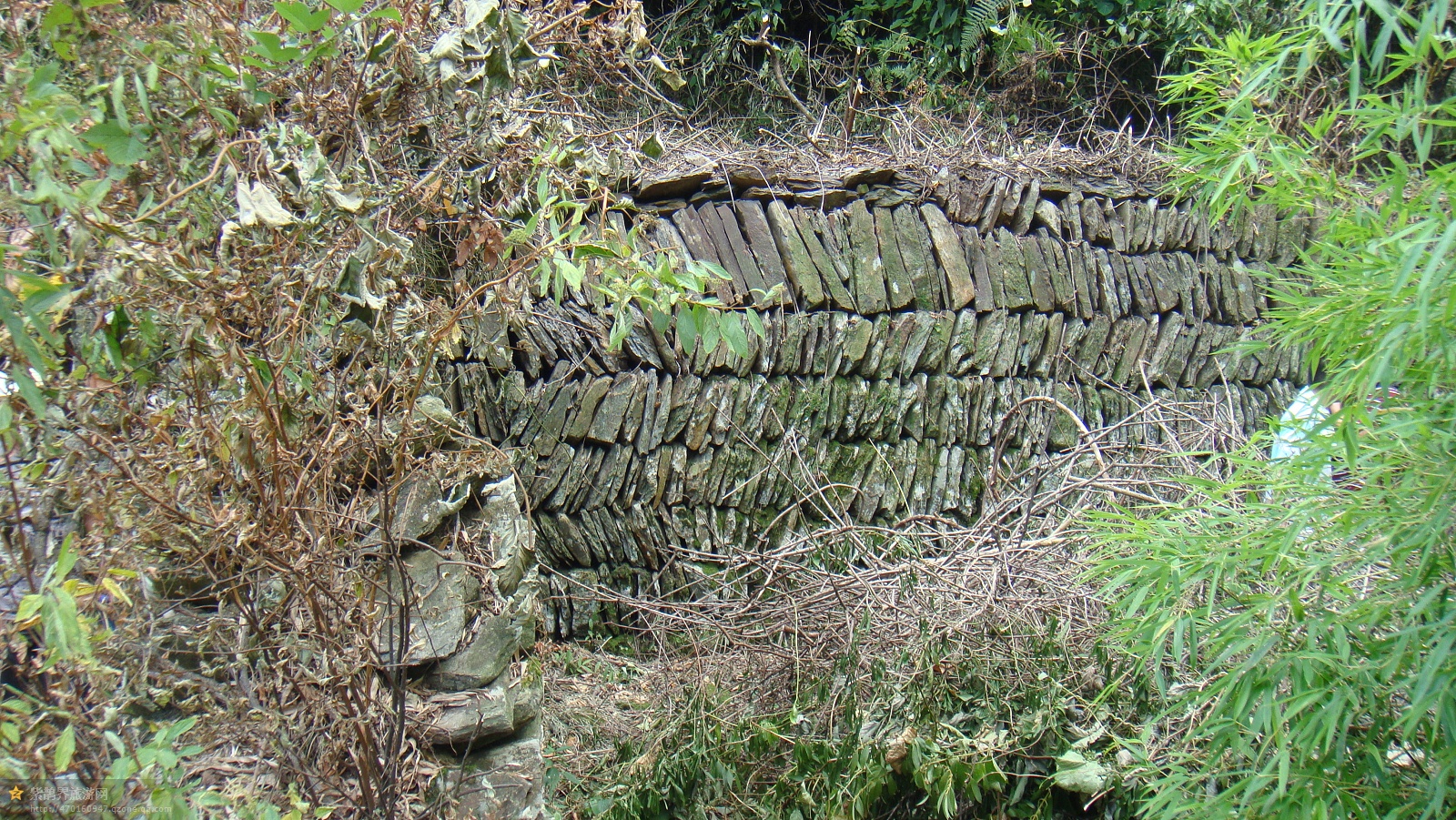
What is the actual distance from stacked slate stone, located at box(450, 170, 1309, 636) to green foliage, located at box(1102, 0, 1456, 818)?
1.78 metres

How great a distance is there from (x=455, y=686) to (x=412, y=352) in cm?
77

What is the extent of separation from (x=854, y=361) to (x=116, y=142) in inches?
150

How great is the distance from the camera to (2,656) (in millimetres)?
1454

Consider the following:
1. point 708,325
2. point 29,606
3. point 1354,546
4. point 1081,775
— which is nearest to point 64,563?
point 29,606

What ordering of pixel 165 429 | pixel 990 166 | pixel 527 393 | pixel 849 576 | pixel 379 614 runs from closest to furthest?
pixel 165 429, pixel 379 614, pixel 849 576, pixel 527 393, pixel 990 166

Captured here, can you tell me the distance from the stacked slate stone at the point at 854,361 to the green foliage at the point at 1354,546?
5.85ft

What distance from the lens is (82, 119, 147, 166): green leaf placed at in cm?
143

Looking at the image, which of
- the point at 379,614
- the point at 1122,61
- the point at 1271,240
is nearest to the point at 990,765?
the point at 379,614

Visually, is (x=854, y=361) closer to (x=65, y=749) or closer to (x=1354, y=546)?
(x=1354, y=546)

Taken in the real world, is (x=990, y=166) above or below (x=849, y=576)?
above

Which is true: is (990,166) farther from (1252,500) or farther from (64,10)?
(64,10)

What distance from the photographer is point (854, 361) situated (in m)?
4.93

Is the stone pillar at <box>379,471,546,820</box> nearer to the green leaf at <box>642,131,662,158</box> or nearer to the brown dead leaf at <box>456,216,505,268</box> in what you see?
the brown dead leaf at <box>456,216,505,268</box>

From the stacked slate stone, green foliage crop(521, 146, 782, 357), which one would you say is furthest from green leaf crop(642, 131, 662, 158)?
the stacked slate stone
